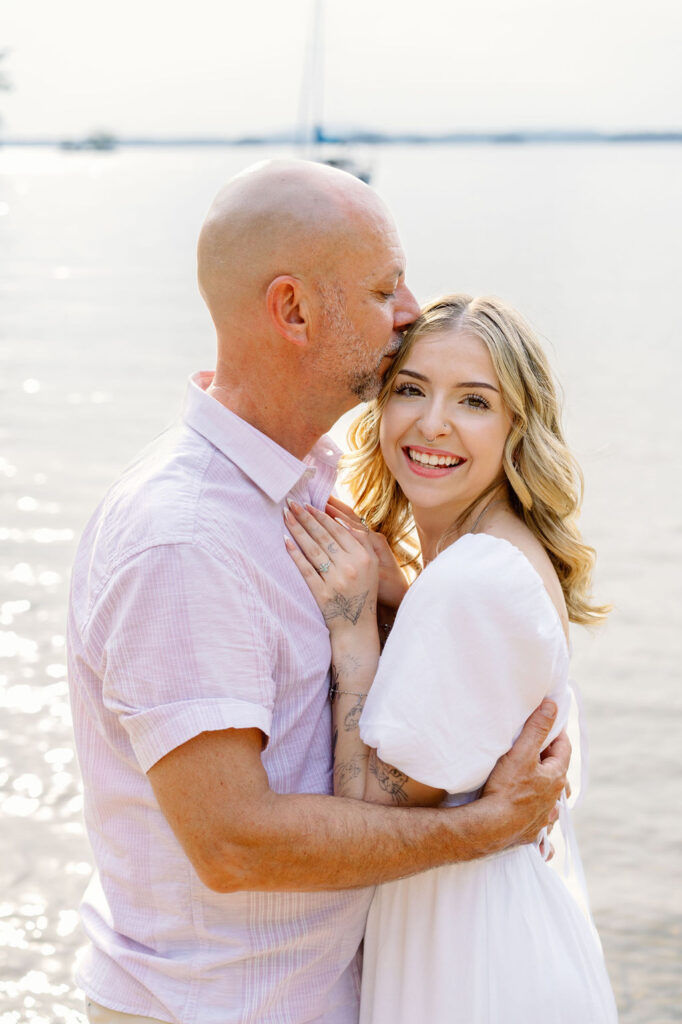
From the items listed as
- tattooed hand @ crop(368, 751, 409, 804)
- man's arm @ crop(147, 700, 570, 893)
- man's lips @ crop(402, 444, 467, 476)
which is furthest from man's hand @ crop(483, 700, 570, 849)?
man's lips @ crop(402, 444, 467, 476)

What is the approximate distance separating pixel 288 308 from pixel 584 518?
27.7ft

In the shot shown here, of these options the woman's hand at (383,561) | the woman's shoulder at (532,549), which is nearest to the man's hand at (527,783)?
the woman's shoulder at (532,549)

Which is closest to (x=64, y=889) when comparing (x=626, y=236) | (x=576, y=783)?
(x=576, y=783)

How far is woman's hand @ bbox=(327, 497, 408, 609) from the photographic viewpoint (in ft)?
9.31

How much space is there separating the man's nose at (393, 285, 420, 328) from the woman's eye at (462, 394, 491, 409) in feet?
0.75

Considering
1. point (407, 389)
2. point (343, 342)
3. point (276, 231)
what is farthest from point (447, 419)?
point (276, 231)

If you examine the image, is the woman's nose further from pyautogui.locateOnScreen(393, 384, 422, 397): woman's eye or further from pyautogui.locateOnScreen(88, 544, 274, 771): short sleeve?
pyautogui.locateOnScreen(88, 544, 274, 771): short sleeve

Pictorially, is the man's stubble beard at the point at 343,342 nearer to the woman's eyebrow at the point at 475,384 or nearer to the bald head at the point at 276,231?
the bald head at the point at 276,231

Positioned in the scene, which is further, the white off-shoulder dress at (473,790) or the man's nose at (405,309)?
the man's nose at (405,309)

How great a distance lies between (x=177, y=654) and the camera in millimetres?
2062

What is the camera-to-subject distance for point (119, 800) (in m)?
2.31

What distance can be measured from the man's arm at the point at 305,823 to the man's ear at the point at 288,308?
32.7 inches

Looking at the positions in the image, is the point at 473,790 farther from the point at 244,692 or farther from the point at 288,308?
the point at 288,308

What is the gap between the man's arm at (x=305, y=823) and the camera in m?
2.07
